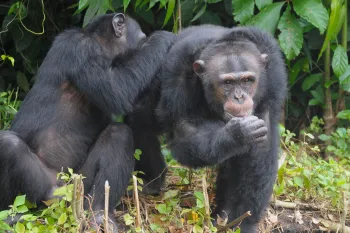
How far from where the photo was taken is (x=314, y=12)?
7.29 m

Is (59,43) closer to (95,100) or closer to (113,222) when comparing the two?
(95,100)

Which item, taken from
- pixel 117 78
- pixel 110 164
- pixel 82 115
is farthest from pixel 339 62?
pixel 110 164

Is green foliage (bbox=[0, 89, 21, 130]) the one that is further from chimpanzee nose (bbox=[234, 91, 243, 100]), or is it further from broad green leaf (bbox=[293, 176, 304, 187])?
broad green leaf (bbox=[293, 176, 304, 187])

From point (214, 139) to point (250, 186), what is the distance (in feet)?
1.87

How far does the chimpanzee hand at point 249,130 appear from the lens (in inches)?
218

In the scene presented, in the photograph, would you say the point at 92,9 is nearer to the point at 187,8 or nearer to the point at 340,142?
the point at 187,8

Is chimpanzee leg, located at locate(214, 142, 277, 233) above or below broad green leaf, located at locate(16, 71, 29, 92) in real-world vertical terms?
below

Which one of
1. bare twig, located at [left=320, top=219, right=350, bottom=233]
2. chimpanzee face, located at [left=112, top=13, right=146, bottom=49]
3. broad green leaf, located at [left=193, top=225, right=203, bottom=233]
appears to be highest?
chimpanzee face, located at [left=112, top=13, right=146, bottom=49]

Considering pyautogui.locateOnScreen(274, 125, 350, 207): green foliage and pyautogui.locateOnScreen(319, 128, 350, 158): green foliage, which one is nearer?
pyautogui.locateOnScreen(274, 125, 350, 207): green foliage

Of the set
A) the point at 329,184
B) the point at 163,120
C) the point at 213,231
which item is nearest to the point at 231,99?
the point at 163,120

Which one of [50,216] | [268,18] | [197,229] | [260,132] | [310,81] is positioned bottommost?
[310,81]

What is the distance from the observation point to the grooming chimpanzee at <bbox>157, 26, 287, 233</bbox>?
583 cm

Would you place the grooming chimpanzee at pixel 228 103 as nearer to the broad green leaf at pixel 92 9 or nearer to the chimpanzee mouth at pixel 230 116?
the chimpanzee mouth at pixel 230 116

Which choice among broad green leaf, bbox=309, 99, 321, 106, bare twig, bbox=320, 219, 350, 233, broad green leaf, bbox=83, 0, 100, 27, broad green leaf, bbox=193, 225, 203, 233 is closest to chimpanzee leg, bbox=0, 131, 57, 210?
broad green leaf, bbox=193, 225, 203, 233
